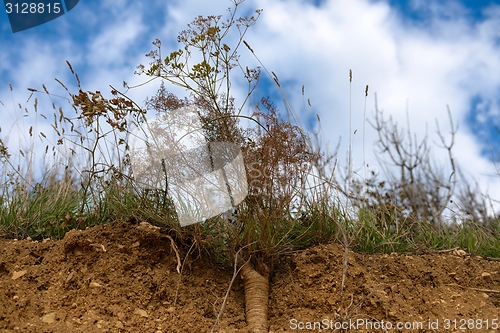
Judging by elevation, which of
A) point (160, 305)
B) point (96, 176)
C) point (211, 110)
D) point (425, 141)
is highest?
point (425, 141)

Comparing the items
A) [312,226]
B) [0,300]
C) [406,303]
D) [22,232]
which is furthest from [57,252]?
[406,303]

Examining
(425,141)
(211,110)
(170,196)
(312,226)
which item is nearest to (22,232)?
(170,196)

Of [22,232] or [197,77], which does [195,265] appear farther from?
[22,232]

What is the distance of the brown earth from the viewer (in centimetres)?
294

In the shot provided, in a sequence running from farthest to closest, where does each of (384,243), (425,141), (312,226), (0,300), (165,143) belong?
(425,141) < (384,243) < (312,226) < (165,143) < (0,300)

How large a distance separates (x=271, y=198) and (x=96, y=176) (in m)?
1.24

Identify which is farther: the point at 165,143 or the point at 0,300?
the point at 165,143

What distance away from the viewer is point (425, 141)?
7.83m

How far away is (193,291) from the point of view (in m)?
3.13

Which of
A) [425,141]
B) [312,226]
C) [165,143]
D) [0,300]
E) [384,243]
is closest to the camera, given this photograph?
[0,300]

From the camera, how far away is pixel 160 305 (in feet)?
9.95

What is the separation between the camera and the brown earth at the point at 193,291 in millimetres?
2938

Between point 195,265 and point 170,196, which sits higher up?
point 170,196

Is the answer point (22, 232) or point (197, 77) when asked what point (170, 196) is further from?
point (22, 232)
